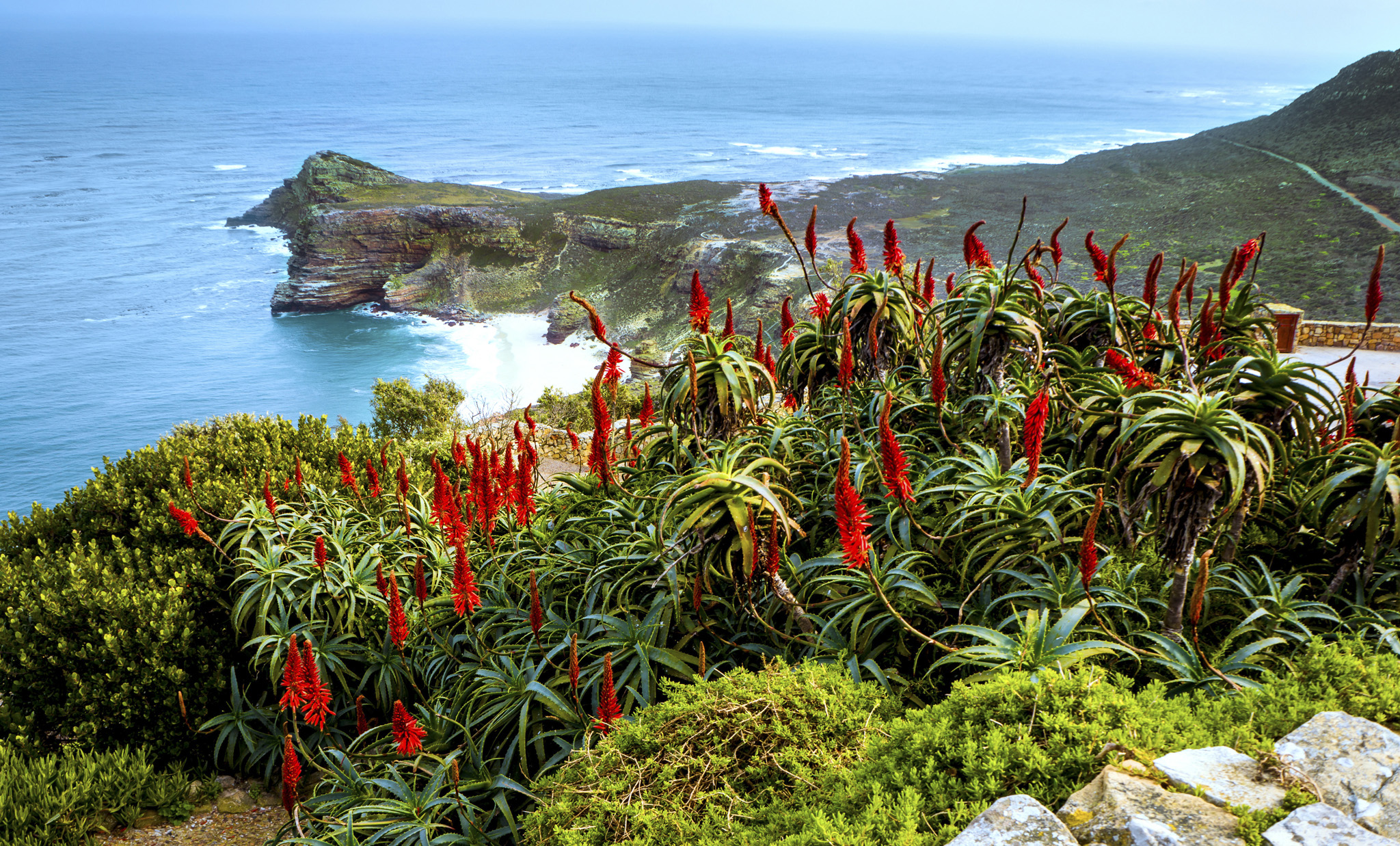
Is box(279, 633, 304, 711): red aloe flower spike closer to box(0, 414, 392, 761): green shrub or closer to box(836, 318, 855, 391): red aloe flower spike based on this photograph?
box(836, 318, 855, 391): red aloe flower spike

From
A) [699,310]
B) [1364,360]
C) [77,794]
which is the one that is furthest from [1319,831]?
[1364,360]

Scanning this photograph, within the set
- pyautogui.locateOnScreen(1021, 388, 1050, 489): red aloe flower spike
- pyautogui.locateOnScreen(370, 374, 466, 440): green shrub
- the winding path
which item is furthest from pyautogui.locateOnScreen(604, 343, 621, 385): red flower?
the winding path

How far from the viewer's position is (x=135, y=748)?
A: 5.14 metres

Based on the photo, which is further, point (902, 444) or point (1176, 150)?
point (1176, 150)

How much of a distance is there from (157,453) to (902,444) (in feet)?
20.8

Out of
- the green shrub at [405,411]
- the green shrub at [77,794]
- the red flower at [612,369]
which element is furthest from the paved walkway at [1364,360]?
the green shrub at [405,411]

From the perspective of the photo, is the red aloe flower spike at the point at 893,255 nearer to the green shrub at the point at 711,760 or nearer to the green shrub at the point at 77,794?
the green shrub at the point at 711,760

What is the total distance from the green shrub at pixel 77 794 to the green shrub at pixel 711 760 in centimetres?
359

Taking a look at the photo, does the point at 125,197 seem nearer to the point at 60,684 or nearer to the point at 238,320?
the point at 238,320

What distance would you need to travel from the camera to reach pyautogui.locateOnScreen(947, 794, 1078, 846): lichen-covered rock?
5.05 feet

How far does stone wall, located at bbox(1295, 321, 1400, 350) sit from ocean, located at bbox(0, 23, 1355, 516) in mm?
31083

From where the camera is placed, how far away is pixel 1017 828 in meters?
1.58

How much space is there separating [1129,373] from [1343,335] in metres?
15.3

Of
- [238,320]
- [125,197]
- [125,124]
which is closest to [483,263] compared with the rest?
[238,320]
